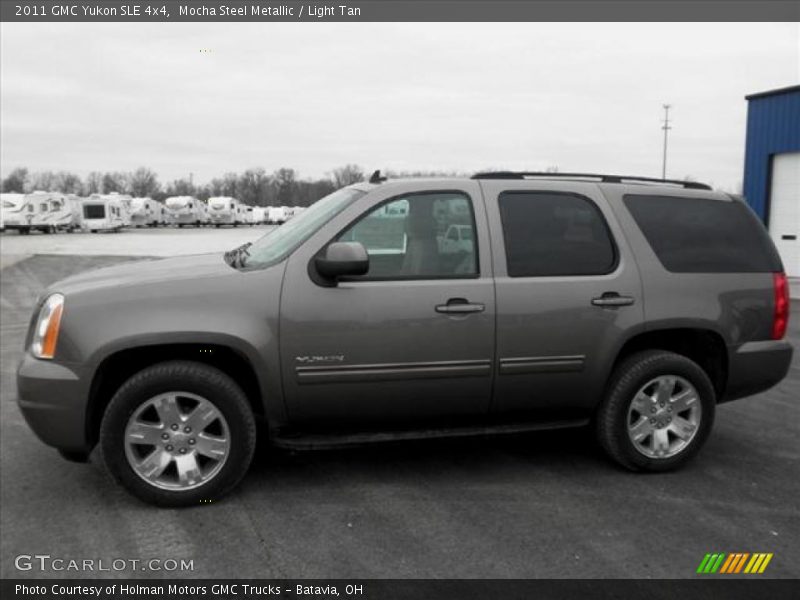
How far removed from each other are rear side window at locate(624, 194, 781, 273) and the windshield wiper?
247 centimetres

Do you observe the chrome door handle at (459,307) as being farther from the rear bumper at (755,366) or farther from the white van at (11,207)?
the white van at (11,207)

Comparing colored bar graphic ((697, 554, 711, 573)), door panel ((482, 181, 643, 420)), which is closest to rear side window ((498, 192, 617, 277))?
door panel ((482, 181, 643, 420))

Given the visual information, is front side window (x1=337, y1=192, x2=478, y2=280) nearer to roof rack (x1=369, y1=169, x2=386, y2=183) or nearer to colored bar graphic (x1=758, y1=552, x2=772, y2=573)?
roof rack (x1=369, y1=169, x2=386, y2=183)

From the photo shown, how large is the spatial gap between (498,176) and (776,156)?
16.0m

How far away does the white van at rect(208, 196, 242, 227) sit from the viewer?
2328 inches

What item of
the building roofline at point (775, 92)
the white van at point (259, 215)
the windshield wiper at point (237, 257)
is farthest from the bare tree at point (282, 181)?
the windshield wiper at point (237, 257)

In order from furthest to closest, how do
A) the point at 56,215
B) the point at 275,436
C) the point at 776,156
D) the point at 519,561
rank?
the point at 56,215 → the point at 776,156 → the point at 275,436 → the point at 519,561

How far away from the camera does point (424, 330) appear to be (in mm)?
4023

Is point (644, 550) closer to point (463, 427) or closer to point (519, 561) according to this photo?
point (519, 561)

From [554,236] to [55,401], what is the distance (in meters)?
3.00

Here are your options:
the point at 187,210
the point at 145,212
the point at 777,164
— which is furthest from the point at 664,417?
the point at 187,210

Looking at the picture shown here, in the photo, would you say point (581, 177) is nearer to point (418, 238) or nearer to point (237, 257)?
point (418, 238)
